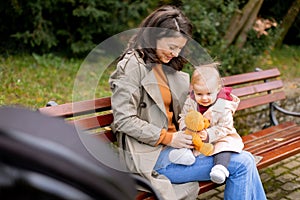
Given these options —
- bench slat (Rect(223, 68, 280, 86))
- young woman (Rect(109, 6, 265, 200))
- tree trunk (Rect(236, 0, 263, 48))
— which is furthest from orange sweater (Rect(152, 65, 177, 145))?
tree trunk (Rect(236, 0, 263, 48))

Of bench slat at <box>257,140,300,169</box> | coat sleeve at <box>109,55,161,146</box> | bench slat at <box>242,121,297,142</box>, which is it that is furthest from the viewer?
bench slat at <box>242,121,297,142</box>

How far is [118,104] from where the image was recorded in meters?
2.99

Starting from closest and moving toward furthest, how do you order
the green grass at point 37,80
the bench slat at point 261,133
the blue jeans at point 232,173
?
1. the blue jeans at point 232,173
2. the bench slat at point 261,133
3. the green grass at point 37,80

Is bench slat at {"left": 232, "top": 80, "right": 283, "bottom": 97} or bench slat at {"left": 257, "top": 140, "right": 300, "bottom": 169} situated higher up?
bench slat at {"left": 232, "top": 80, "right": 283, "bottom": 97}

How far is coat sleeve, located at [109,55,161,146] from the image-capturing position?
2.98m

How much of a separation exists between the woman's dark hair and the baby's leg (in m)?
0.73

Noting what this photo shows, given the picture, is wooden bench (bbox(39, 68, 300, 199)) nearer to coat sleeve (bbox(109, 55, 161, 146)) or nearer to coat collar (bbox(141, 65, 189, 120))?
coat sleeve (bbox(109, 55, 161, 146))

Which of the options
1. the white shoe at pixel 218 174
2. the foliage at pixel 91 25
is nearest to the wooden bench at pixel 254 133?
the white shoe at pixel 218 174

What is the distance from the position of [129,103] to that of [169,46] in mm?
455

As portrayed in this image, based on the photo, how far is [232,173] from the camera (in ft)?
10.2

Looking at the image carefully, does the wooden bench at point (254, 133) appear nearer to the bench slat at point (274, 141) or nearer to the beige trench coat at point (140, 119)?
the bench slat at point (274, 141)

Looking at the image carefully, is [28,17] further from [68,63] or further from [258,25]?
[258,25]

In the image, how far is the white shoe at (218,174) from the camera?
9.89 feet

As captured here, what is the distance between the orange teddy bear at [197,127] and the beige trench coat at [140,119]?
0.55 feet
